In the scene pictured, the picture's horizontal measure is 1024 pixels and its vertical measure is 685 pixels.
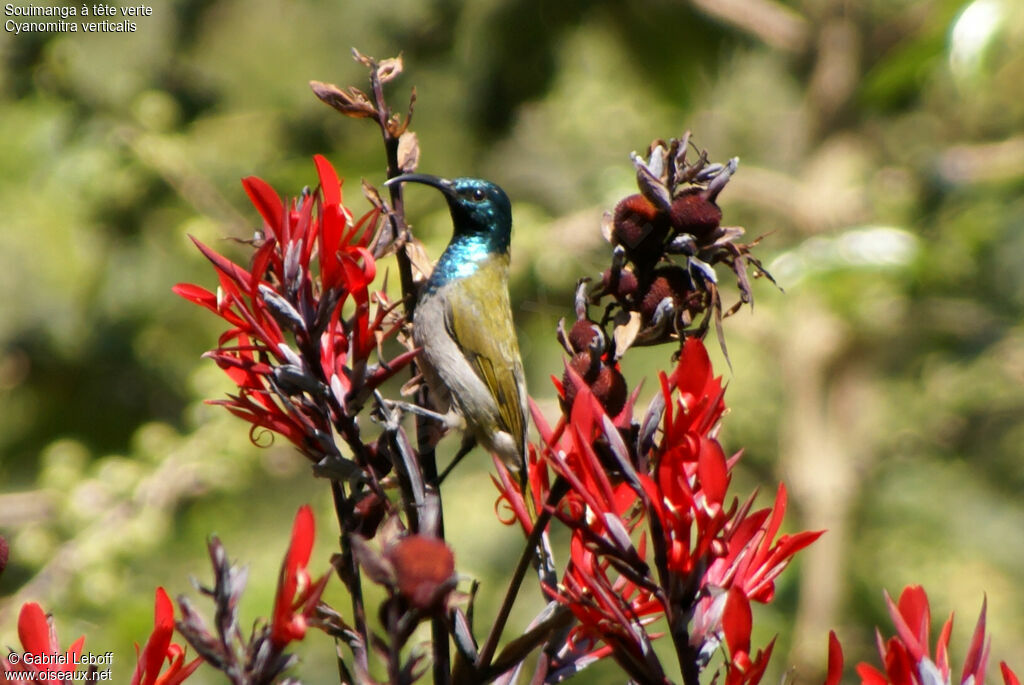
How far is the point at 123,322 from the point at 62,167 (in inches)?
34.6

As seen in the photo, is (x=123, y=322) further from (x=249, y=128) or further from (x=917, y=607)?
(x=917, y=607)

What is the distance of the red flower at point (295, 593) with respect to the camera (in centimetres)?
93

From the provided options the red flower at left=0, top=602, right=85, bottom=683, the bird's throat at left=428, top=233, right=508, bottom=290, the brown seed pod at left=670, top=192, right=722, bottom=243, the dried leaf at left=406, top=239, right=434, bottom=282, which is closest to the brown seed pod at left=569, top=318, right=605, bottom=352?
the brown seed pod at left=670, top=192, right=722, bottom=243

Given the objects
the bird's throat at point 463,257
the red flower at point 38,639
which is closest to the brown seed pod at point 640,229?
the red flower at point 38,639

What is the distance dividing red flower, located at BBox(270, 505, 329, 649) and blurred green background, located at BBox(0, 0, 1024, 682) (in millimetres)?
2535

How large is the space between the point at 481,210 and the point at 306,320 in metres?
1.24

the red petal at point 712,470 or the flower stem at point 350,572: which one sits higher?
the red petal at point 712,470

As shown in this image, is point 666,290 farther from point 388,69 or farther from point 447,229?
point 447,229

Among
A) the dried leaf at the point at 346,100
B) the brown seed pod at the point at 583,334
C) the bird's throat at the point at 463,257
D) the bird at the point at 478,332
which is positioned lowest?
the brown seed pod at the point at 583,334

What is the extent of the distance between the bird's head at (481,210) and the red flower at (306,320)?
0.86 m

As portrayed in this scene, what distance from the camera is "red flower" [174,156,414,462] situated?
116 cm

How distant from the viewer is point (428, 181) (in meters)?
1.79

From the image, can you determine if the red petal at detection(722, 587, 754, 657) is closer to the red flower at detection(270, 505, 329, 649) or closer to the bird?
the red flower at detection(270, 505, 329, 649)

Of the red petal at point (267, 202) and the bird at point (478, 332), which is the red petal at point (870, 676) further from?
the bird at point (478, 332)
